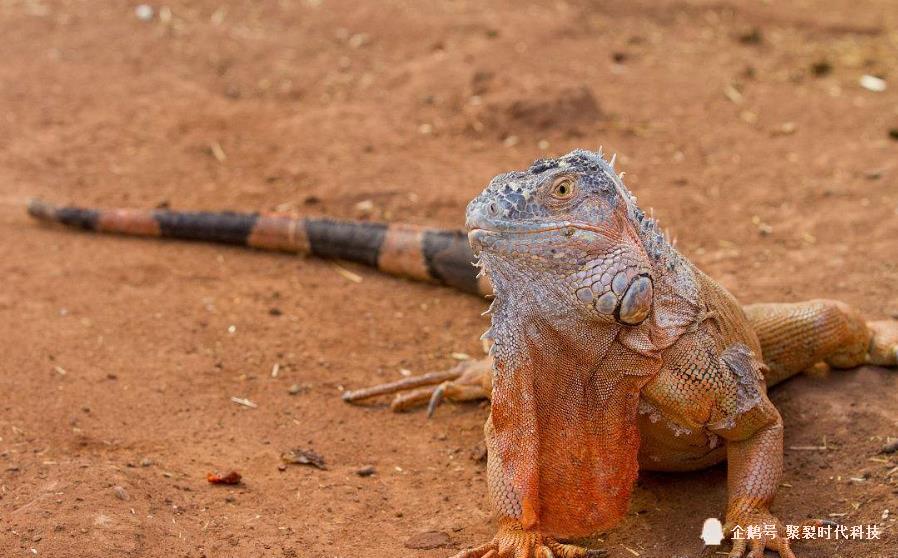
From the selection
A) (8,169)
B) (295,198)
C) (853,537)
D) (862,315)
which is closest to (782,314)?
(862,315)

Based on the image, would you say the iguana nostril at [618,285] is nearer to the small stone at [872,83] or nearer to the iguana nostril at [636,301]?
the iguana nostril at [636,301]

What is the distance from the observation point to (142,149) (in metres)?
9.71

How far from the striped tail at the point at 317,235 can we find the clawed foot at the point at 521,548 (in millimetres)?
2848

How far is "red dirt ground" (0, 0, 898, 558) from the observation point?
15.6ft

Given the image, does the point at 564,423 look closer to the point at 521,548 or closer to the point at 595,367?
the point at 595,367

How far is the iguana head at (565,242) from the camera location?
378 centimetres

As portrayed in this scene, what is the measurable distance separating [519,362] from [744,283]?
3093 mm

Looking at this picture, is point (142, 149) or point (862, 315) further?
point (142, 149)

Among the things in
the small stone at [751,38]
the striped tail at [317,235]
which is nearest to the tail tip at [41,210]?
the striped tail at [317,235]

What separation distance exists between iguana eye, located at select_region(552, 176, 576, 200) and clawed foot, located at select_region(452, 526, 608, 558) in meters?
1.30

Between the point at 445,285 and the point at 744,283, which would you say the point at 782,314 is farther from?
the point at 445,285

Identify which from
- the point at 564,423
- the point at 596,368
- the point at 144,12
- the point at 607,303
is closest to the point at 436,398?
the point at 564,423

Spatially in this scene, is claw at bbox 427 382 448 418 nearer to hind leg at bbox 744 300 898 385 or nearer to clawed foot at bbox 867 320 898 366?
hind leg at bbox 744 300 898 385

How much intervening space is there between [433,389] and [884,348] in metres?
2.27
